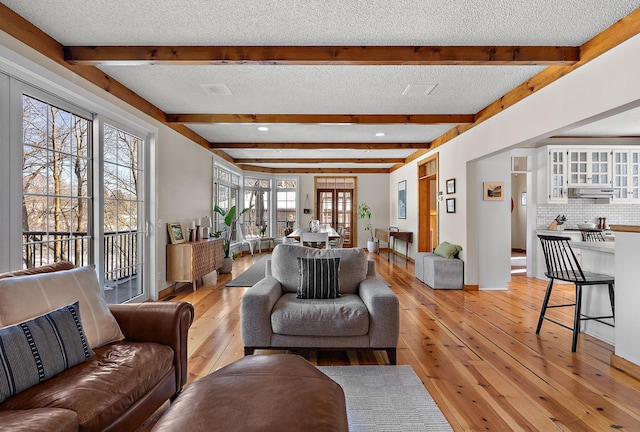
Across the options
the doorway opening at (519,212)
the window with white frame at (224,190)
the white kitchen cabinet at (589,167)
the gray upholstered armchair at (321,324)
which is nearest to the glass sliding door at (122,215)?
the gray upholstered armchair at (321,324)

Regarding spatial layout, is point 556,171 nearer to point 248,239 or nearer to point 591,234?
point 591,234

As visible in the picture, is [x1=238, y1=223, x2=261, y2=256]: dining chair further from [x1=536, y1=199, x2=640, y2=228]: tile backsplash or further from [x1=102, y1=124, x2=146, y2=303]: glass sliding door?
[x1=536, y1=199, x2=640, y2=228]: tile backsplash

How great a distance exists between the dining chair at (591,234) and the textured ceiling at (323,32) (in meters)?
3.33

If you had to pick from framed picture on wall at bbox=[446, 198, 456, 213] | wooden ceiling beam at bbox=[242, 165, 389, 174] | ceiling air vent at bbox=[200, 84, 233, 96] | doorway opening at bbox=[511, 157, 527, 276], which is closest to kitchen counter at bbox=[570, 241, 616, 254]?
framed picture on wall at bbox=[446, 198, 456, 213]

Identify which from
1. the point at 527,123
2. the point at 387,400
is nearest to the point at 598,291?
the point at 527,123

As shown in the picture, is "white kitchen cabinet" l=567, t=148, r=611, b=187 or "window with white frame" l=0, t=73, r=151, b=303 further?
"white kitchen cabinet" l=567, t=148, r=611, b=187

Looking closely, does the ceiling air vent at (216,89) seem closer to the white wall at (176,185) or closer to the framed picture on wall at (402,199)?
the white wall at (176,185)

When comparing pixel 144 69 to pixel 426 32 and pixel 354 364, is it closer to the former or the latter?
pixel 426 32

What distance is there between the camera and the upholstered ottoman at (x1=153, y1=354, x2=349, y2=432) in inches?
47.4

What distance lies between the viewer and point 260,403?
4.35 feet

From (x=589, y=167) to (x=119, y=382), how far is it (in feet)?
24.0

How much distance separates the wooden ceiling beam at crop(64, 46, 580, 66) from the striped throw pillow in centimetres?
172

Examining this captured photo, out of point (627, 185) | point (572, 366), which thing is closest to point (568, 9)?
point (572, 366)

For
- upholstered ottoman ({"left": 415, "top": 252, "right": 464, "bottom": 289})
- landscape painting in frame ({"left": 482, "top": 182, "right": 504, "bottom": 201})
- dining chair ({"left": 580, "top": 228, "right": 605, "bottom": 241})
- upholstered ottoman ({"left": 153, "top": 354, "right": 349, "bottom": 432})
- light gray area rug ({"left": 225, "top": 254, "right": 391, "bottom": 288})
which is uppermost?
landscape painting in frame ({"left": 482, "top": 182, "right": 504, "bottom": 201})
